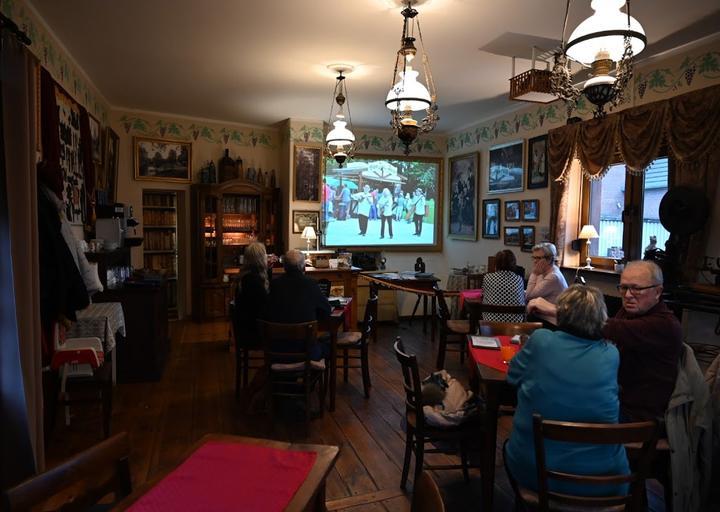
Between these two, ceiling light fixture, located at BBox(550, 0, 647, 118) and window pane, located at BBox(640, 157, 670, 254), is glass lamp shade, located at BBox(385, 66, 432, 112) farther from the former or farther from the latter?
window pane, located at BBox(640, 157, 670, 254)

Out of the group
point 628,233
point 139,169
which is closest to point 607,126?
point 628,233

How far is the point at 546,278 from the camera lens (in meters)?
4.42

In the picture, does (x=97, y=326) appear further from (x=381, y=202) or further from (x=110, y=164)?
(x=381, y=202)

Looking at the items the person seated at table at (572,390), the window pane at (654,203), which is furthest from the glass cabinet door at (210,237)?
the person seated at table at (572,390)

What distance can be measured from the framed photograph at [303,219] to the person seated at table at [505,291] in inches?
142

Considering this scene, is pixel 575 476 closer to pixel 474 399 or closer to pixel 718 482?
pixel 474 399

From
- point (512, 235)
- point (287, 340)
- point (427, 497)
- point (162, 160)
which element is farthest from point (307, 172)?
point (427, 497)

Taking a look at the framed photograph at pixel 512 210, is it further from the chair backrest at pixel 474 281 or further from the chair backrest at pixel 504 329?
the chair backrest at pixel 504 329

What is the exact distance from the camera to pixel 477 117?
23.3 ft

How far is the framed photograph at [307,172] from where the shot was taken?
7355mm

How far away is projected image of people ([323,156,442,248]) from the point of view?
7.89 meters

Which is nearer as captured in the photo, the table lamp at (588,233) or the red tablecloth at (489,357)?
the red tablecloth at (489,357)

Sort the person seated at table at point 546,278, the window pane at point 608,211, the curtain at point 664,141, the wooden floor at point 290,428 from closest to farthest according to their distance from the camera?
the wooden floor at point 290,428 < the curtain at point 664,141 < the person seated at table at point 546,278 < the window pane at point 608,211

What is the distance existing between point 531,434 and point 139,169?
6773mm
